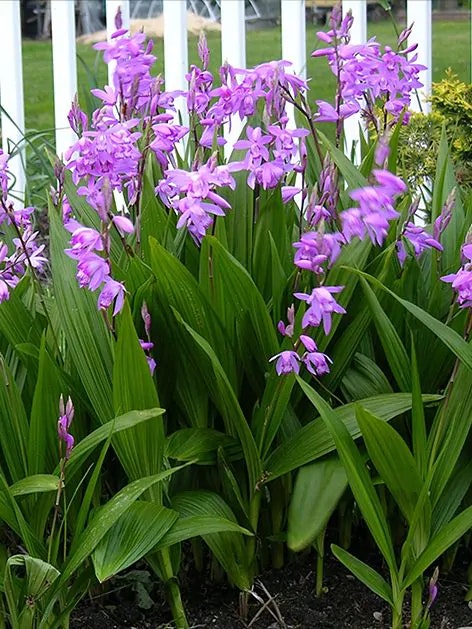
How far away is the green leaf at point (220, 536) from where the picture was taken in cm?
171

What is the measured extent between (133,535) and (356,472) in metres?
0.34

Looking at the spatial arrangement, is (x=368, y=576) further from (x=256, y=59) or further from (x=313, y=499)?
(x=256, y=59)

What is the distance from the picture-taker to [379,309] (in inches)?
64.6

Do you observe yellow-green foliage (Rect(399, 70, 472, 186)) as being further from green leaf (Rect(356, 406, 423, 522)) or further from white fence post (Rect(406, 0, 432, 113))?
green leaf (Rect(356, 406, 423, 522))

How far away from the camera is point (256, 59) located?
11.7 meters

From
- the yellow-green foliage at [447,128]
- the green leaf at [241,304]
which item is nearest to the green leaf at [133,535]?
the green leaf at [241,304]

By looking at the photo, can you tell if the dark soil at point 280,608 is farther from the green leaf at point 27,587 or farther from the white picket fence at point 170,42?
the white picket fence at point 170,42

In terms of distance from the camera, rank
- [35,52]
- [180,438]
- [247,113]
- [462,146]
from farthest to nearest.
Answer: [35,52], [462,146], [247,113], [180,438]

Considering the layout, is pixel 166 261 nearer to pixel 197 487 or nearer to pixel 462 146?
pixel 197 487

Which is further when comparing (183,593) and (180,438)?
(183,593)

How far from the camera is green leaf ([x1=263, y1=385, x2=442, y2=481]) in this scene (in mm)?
1679

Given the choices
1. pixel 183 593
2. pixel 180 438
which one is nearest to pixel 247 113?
pixel 180 438

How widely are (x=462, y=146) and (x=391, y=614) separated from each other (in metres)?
1.77

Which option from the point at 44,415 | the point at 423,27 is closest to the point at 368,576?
the point at 44,415
